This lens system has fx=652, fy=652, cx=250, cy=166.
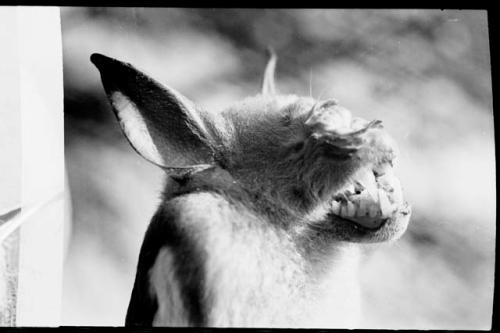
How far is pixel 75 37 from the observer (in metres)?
1.40

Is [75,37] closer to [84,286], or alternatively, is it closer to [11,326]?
[84,286]

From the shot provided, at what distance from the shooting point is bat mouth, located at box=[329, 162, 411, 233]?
132 centimetres

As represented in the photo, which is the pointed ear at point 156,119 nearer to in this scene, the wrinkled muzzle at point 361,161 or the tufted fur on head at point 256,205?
the tufted fur on head at point 256,205

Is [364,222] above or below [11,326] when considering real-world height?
above

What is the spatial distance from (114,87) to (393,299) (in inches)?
28.7

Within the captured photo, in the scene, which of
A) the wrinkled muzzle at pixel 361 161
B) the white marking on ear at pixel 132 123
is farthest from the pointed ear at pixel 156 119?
the wrinkled muzzle at pixel 361 161

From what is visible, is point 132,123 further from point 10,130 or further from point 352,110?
point 352,110

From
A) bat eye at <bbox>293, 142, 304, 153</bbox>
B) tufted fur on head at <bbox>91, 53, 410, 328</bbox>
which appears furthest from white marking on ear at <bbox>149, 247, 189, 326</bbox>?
bat eye at <bbox>293, 142, 304, 153</bbox>

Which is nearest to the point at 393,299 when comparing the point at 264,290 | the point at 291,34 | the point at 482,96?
the point at 264,290

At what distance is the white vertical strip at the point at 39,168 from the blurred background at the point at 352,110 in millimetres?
28

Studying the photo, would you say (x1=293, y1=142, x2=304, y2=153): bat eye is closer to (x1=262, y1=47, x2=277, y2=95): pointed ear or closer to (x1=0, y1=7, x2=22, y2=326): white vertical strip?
(x1=262, y1=47, x2=277, y2=95): pointed ear

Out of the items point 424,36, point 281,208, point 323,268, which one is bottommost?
point 323,268

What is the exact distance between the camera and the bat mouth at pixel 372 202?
1315 mm

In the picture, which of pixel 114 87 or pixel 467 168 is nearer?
pixel 114 87
